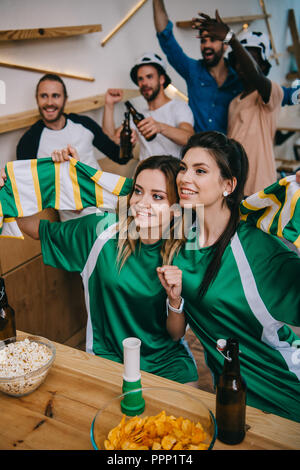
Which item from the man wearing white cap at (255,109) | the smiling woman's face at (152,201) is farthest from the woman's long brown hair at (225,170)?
the man wearing white cap at (255,109)

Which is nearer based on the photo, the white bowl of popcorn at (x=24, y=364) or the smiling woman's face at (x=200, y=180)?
the white bowl of popcorn at (x=24, y=364)

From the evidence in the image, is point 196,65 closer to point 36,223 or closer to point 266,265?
point 36,223

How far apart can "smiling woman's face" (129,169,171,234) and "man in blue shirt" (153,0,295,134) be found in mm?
1490

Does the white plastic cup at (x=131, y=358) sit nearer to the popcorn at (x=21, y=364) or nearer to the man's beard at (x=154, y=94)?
the popcorn at (x=21, y=364)

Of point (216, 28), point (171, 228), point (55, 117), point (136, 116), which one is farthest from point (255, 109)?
point (171, 228)

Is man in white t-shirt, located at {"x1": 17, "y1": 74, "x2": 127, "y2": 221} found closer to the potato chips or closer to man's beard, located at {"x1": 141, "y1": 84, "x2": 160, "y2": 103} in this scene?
man's beard, located at {"x1": 141, "y1": 84, "x2": 160, "y2": 103}

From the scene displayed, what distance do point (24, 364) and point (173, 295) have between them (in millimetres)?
522

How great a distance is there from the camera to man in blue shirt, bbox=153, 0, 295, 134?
9.09 ft

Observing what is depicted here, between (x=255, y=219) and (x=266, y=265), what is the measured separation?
0.54 ft

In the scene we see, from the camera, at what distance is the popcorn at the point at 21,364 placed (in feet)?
3.41

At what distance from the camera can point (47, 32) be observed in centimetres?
259

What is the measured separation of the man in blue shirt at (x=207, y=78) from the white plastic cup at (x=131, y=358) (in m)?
2.16

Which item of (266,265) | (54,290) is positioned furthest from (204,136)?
(54,290)

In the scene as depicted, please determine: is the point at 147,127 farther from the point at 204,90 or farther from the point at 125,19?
the point at 125,19
